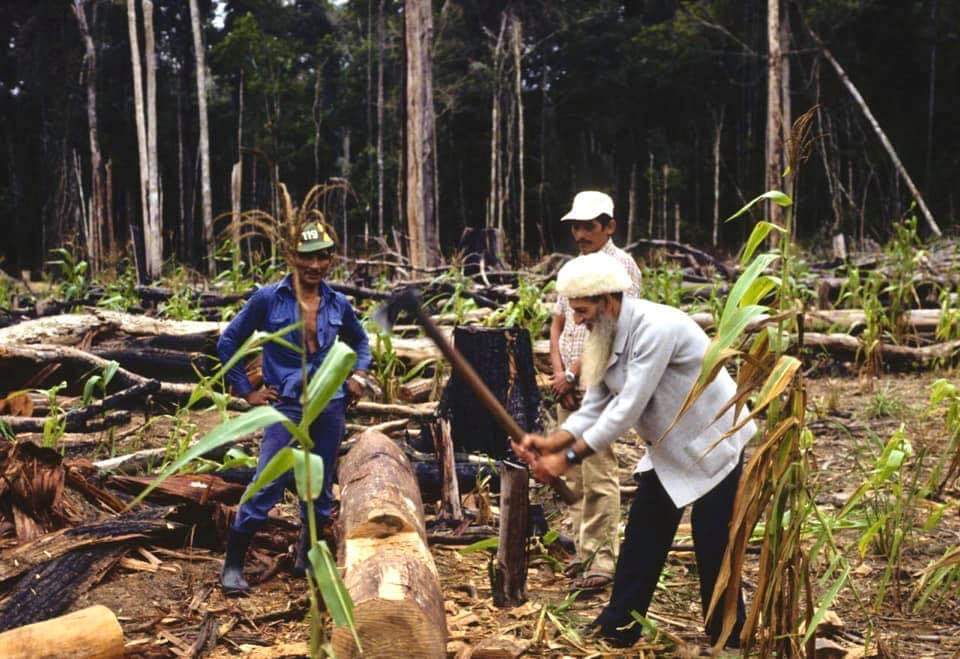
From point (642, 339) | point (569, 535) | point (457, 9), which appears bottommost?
point (569, 535)

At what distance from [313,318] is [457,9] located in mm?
25798

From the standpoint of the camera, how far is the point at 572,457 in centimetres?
306

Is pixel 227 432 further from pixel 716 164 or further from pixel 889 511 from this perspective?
pixel 716 164

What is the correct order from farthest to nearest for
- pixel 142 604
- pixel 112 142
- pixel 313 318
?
pixel 112 142
pixel 313 318
pixel 142 604

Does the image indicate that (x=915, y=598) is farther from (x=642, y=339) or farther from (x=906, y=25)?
(x=906, y=25)

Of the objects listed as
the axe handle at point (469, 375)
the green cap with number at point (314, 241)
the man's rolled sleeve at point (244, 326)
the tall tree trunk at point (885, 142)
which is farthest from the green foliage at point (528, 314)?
the tall tree trunk at point (885, 142)

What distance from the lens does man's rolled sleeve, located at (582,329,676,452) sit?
2.96 metres

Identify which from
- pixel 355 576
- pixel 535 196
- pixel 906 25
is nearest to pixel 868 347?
pixel 355 576

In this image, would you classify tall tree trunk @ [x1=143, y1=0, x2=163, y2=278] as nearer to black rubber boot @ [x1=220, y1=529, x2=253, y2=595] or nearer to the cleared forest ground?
the cleared forest ground

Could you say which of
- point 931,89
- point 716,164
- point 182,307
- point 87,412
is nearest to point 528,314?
point 182,307

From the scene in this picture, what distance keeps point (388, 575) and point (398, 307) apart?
2.75ft

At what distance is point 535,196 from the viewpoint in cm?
2900

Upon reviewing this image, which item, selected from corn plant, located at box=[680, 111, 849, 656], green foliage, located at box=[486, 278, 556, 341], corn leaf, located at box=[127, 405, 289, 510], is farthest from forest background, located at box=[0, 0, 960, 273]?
corn leaf, located at box=[127, 405, 289, 510]

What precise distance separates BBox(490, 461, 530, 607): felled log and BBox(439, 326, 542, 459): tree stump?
1.71 m
